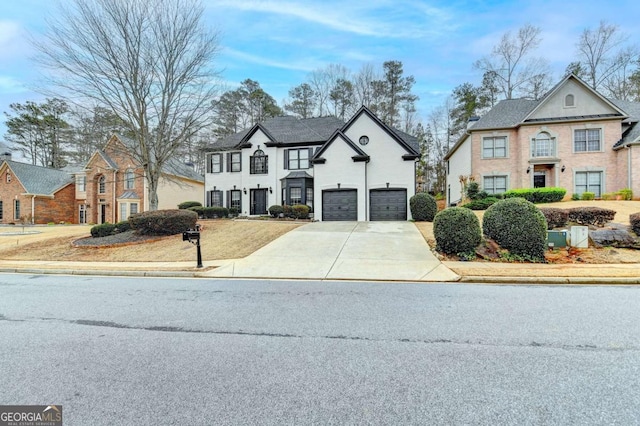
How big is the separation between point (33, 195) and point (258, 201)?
78.8 ft

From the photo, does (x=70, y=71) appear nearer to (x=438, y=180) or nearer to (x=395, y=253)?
(x=395, y=253)

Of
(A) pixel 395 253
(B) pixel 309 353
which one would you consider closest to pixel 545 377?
(B) pixel 309 353

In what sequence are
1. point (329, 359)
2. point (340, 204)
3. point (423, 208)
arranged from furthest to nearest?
point (340, 204) < point (423, 208) < point (329, 359)

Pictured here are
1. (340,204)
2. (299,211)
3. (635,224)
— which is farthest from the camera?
(340,204)

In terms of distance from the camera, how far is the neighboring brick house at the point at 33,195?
30.6m

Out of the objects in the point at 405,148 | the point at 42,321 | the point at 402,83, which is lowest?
the point at 42,321

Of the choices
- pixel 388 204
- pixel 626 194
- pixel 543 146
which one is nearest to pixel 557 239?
pixel 388 204

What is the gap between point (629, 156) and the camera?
19312mm

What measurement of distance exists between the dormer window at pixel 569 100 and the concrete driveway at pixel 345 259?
1655 cm

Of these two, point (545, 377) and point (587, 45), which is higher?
point (587, 45)

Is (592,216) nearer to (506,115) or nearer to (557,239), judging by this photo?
(557,239)

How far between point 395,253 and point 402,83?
3094 cm

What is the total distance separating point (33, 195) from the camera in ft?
99.7

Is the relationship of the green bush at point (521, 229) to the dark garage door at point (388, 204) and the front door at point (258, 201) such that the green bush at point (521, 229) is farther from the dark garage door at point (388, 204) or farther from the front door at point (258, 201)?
the front door at point (258, 201)
